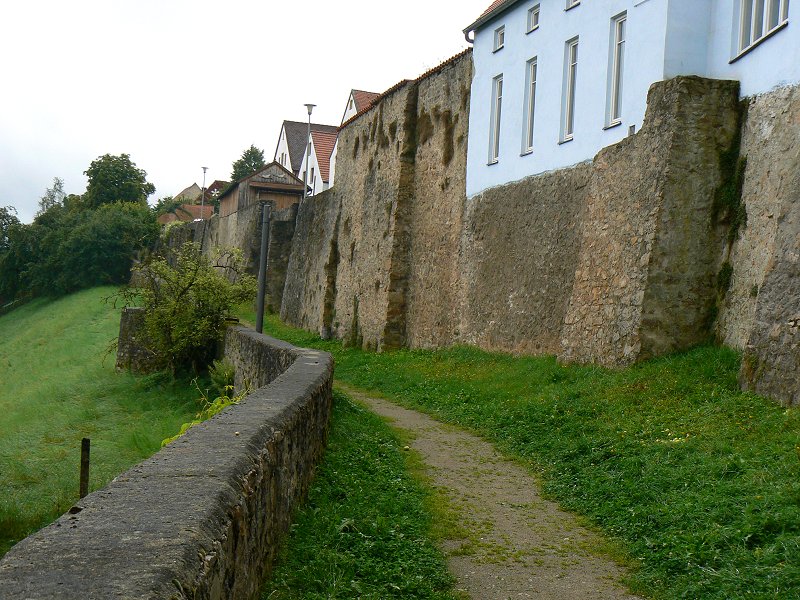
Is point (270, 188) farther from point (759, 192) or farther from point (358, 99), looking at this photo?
point (759, 192)

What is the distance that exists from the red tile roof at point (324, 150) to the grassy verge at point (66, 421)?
13969 millimetres

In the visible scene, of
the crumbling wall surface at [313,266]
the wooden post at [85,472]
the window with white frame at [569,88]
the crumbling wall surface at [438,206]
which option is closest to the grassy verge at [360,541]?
the wooden post at [85,472]

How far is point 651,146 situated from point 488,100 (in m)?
6.64

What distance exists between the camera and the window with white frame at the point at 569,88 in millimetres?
14648

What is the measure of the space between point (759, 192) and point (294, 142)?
52056 millimetres

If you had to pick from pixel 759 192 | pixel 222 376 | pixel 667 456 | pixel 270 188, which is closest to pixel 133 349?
pixel 222 376

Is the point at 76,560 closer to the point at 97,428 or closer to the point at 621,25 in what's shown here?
the point at 621,25

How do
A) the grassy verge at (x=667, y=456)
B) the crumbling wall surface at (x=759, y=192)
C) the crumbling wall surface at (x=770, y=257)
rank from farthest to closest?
1. the crumbling wall surface at (x=759, y=192)
2. the crumbling wall surface at (x=770, y=257)
3. the grassy verge at (x=667, y=456)

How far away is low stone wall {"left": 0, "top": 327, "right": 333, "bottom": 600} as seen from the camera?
8.69 ft

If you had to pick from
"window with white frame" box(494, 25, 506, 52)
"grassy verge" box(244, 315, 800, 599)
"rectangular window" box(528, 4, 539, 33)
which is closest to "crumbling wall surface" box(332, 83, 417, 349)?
"window with white frame" box(494, 25, 506, 52)

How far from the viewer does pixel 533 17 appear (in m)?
16.3

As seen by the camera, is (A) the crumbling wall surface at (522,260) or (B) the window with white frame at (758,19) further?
(A) the crumbling wall surface at (522,260)

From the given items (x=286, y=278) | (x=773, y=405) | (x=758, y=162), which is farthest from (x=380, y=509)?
(x=286, y=278)

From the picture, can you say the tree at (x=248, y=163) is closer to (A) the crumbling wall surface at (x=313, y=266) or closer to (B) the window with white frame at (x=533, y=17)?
(A) the crumbling wall surface at (x=313, y=266)
